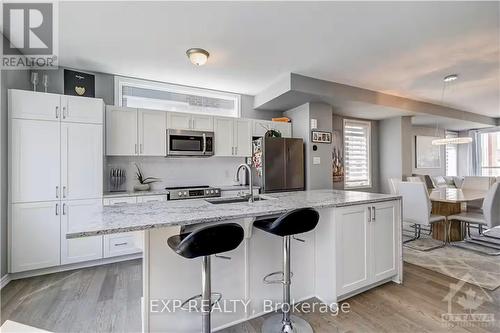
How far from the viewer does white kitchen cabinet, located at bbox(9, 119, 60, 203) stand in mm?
2576

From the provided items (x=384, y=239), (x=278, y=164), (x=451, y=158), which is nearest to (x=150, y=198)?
(x=278, y=164)

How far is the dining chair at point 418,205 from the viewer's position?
3.29 metres

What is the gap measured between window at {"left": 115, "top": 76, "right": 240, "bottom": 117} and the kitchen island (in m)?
2.42

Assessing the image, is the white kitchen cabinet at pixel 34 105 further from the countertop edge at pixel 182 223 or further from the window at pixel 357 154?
the window at pixel 357 154

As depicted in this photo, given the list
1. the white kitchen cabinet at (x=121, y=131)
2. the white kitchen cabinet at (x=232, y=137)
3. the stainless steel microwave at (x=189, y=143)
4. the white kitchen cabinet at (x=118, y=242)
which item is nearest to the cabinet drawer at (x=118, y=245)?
the white kitchen cabinet at (x=118, y=242)

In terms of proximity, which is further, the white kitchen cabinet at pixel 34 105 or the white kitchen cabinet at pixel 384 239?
the white kitchen cabinet at pixel 34 105

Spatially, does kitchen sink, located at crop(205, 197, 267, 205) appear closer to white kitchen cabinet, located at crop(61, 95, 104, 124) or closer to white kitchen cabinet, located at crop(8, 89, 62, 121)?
white kitchen cabinet, located at crop(61, 95, 104, 124)

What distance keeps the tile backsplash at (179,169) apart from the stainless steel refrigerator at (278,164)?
577 millimetres

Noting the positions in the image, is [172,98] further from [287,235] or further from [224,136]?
[287,235]

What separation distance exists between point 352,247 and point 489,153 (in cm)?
811

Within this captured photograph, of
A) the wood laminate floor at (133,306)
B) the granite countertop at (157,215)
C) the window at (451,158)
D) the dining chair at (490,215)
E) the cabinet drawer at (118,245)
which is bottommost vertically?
the wood laminate floor at (133,306)

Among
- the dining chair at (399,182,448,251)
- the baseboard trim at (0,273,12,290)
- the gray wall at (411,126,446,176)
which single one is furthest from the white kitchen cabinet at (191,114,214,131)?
the gray wall at (411,126,446,176)

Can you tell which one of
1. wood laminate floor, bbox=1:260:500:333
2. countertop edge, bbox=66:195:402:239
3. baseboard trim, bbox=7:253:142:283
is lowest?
wood laminate floor, bbox=1:260:500:333

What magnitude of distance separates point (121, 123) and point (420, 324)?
3.88m
